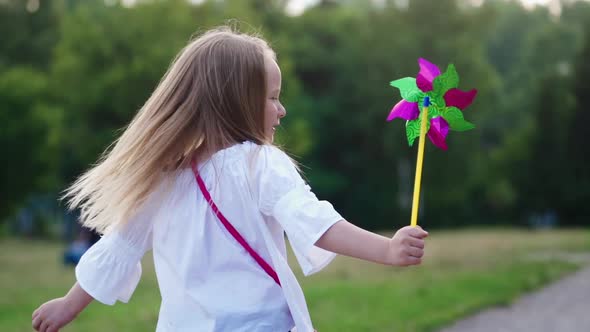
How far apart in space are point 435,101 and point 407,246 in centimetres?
55

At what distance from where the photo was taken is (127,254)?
124 inches

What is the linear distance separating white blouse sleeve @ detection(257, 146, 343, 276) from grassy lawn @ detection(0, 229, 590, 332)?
15.5 ft

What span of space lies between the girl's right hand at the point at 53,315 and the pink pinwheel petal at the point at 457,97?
1.38 m

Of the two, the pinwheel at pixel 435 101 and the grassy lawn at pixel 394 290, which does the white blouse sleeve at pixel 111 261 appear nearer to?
the pinwheel at pixel 435 101

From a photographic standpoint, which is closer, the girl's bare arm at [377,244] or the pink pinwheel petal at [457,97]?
the girl's bare arm at [377,244]

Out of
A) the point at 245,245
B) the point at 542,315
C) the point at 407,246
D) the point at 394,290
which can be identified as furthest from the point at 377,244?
the point at 394,290

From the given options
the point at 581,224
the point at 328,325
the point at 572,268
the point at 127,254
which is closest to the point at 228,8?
the point at 581,224

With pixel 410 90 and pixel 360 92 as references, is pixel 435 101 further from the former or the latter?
pixel 360 92

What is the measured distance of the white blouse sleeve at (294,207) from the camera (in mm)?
2697

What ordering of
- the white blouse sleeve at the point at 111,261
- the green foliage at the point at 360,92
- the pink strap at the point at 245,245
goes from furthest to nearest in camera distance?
the green foliage at the point at 360,92
the white blouse sleeve at the point at 111,261
the pink strap at the point at 245,245

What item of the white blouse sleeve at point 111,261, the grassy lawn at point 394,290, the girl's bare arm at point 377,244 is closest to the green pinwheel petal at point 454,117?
the girl's bare arm at point 377,244

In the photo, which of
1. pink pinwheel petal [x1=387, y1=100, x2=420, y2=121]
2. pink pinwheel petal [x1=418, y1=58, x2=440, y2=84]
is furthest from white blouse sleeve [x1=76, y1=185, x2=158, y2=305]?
pink pinwheel petal [x1=418, y1=58, x2=440, y2=84]

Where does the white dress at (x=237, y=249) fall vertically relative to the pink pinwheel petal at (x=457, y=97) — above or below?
below

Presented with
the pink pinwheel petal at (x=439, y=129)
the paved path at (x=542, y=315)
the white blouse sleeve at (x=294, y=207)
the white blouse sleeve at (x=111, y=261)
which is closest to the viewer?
the white blouse sleeve at (x=294, y=207)
